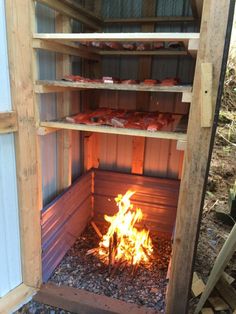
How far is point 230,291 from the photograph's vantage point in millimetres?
2168

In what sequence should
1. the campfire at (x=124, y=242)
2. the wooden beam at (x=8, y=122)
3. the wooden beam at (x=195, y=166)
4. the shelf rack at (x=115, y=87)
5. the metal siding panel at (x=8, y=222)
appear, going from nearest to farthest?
the wooden beam at (x=195, y=166)
the shelf rack at (x=115, y=87)
the wooden beam at (x=8, y=122)
the metal siding panel at (x=8, y=222)
the campfire at (x=124, y=242)

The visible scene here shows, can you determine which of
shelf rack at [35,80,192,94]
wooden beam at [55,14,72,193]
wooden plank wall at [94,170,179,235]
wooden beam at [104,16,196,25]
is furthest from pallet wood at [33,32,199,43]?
wooden plank wall at [94,170,179,235]

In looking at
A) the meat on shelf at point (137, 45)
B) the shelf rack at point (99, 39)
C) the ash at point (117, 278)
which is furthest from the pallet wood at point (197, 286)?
the meat on shelf at point (137, 45)

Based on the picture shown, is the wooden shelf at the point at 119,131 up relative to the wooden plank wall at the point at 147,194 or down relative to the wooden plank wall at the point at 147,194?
up

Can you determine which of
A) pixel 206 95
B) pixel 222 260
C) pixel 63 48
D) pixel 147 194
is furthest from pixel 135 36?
pixel 147 194

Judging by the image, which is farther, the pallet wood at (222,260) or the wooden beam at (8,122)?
the pallet wood at (222,260)

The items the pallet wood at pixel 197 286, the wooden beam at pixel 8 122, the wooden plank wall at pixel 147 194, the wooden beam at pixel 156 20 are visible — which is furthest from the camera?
the wooden plank wall at pixel 147 194

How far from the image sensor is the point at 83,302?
213cm

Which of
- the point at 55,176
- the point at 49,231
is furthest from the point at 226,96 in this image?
the point at 49,231

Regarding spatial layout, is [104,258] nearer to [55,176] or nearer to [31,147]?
[55,176]

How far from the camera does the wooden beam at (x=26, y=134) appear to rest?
1616mm

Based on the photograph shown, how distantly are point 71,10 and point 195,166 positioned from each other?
151cm

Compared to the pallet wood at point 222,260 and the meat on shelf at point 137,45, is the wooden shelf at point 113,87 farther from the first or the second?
the pallet wood at point 222,260

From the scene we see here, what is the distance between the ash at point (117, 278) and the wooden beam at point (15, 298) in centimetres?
28
